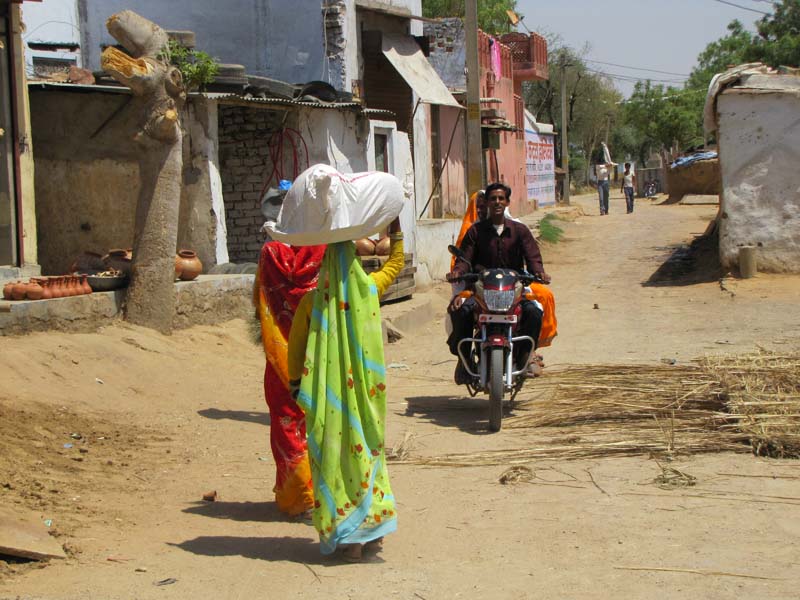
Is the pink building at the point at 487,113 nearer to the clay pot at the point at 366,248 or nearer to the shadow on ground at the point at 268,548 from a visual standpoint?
the clay pot at the point at 366,248

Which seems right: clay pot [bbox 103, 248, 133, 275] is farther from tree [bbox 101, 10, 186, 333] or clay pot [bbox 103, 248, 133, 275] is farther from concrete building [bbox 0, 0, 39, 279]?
concrete building [bbox 0, 0, 39, 279]

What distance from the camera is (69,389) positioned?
787cm

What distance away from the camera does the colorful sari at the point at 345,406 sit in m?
4.33

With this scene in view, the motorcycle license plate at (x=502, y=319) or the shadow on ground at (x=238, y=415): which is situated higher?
the motorcycle license plate at (x=502, y=319)

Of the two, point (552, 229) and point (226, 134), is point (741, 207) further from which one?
point (552, 229)

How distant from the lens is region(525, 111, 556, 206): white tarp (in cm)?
3750

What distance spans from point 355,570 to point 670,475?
83.7 inches

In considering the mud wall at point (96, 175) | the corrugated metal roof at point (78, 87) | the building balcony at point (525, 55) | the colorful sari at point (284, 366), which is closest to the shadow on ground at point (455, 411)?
the colorful sari at point (284, 366)

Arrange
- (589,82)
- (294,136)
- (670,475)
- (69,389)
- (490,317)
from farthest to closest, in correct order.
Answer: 1. (589,82)
2. (294,136)
3. (69,389)
4. (490,317)
5. (670,475)

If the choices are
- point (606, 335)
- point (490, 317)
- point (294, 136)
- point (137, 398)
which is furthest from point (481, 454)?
point (294, 136)

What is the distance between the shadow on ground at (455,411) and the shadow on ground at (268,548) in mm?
2602

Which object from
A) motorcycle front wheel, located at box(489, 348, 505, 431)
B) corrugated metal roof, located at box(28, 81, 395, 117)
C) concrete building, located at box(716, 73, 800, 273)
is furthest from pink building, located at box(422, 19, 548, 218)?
motorcycle front wheel, located at box(489, 348, 505, 431)

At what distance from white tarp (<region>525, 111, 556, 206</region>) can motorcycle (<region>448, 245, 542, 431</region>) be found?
97.6 ft

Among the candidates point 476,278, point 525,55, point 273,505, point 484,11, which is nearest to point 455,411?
point 476,278
